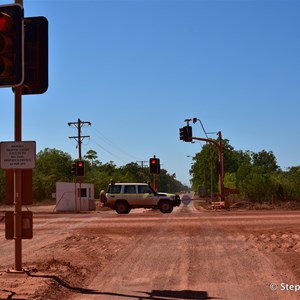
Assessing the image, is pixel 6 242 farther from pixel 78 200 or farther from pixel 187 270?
pixel 78 200

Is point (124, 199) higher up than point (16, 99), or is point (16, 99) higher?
point (16, 99)

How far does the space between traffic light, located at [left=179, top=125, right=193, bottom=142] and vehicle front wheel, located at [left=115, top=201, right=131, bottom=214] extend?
5.85 metres

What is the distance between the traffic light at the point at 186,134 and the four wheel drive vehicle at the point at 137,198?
4093 millimetres

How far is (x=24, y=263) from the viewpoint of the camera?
37.3 feet

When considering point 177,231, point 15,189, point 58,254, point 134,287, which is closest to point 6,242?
point 58,254

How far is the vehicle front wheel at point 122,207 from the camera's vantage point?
33.2 meters

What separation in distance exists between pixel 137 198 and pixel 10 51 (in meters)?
24.7

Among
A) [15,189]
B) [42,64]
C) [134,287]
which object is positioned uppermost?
[42,64]

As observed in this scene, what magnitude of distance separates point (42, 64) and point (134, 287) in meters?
4.32

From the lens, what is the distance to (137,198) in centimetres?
3278

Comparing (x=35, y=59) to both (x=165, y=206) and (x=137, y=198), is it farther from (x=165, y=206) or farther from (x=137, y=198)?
(x=165, y=206)

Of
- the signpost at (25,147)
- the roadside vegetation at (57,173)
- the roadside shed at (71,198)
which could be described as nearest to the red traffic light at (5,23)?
the signpost at (25,147)

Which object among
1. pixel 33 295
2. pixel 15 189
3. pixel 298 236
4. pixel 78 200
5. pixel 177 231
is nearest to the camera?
pixel 33 295

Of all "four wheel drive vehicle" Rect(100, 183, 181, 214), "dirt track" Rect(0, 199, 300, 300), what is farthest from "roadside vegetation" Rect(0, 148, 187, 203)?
"dirt track" Rect(0, 199, 300, 300)
